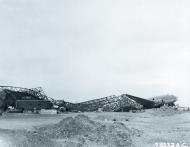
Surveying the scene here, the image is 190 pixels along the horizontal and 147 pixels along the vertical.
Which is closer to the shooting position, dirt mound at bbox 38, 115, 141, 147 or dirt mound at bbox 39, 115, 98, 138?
dirt mound at bbox 38, 115, 141, 147

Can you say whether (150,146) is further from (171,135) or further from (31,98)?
(31,98)

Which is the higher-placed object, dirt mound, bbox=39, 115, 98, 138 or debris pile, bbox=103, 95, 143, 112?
debris pile, bbox=103, 95, 143, 112

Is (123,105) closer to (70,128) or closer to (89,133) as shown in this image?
(70,128)

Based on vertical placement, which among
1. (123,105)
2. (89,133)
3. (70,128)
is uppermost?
(123,105)

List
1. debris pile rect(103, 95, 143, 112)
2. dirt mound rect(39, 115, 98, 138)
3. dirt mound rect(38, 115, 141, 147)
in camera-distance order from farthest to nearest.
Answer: debris pile rect(103, 95, 143, 112) → dirt mound rect(39, 115, 98, 138) → dirt mound rect(38, 115, 141, 147)

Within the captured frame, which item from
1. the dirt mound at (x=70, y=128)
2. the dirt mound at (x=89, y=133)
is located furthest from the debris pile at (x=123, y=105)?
the dirt mound at (x=70, y=128)

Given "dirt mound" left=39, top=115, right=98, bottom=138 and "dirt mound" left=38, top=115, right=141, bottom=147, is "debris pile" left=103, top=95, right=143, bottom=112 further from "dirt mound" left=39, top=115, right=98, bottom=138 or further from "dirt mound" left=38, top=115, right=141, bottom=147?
"dirt mound" left=39, top=115, right=98, bottom=138

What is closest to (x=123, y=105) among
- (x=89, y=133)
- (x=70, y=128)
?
(x=70, y=128)

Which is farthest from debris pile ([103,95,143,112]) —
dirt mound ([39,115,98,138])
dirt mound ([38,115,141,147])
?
dirt mound ([39,115,98,138])

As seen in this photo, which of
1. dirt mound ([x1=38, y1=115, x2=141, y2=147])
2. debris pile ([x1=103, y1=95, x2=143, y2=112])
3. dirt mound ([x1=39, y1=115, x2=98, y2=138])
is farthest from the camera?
debris pile ([x1=103, y1=95, x2=143, y2=112])
